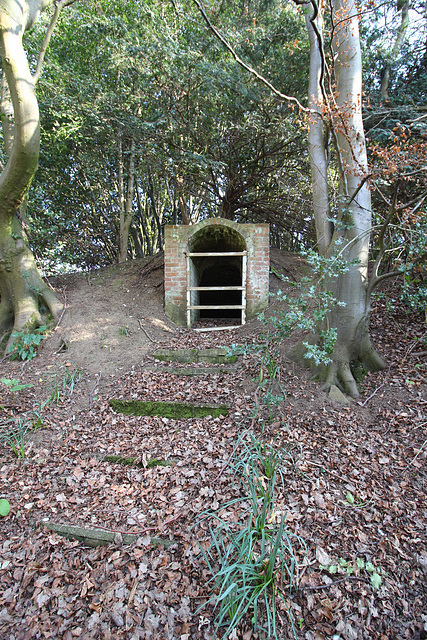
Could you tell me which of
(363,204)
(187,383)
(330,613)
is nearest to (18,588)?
(330,613)

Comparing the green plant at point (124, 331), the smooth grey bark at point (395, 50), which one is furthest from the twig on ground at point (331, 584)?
the smooth grey bark at point (395, 50)

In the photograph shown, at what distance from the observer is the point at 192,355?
4.89 meters

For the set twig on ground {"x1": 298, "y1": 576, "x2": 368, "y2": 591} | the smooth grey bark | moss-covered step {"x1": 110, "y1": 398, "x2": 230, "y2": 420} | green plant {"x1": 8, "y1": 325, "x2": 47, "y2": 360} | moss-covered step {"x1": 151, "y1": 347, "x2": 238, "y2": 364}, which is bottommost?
twig on ground {"x1": 298, "y1": 576, "x2": 368, "y2": 591}

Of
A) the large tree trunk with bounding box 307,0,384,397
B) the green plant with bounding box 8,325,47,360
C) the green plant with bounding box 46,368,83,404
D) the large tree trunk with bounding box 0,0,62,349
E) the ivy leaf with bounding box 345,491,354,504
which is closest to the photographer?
the ivy leaf with bounding box 345,491,354,504

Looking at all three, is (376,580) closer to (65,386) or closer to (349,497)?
(349,497)

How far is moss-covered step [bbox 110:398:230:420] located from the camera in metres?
3.57

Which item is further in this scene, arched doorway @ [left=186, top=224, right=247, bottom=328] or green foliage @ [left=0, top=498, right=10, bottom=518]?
arched doorway @ [left=186, top=224, right=247, bottom=328]

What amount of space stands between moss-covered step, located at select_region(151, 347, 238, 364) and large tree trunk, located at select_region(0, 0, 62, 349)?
2398mm

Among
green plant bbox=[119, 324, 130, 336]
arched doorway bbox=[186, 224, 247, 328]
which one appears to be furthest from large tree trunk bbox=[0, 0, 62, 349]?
arched doorway bbox=[186, 224, 247, 328]

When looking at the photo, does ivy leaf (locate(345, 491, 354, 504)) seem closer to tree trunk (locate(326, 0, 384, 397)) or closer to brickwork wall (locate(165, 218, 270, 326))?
tree trunk (locate(326, 0, 384, 397))

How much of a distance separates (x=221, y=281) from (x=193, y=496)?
25.6ft

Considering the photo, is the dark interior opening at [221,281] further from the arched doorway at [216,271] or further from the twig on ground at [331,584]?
the twig on ground at [331,584]

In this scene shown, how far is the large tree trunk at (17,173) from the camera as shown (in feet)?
13.6

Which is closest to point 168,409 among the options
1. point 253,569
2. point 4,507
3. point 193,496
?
point 193,496
